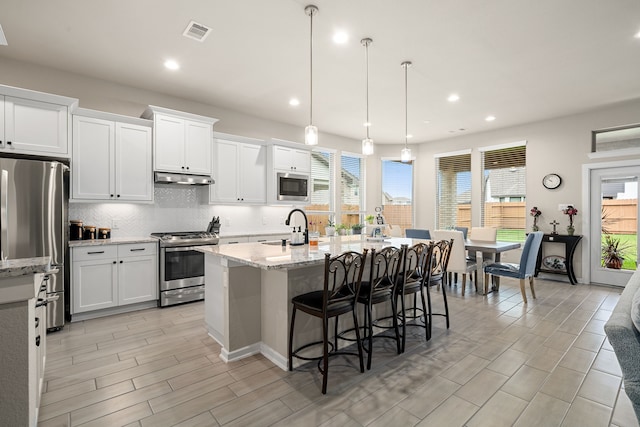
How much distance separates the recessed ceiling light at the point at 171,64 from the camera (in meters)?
3.70

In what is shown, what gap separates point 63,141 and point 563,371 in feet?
17.7

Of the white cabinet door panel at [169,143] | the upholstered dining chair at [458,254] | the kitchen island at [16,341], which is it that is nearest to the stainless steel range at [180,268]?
the white cabinet door panel at [169,143]

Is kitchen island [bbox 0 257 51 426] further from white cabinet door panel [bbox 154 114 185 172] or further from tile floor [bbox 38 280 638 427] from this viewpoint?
white cabinet door panel [bbox 154 114 185 172]

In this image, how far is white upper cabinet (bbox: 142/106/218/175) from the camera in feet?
14.1

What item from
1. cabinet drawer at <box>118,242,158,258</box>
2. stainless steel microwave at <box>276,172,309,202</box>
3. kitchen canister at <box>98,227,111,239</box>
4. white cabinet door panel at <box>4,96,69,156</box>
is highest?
white cabinet door panel at <box>4,96,69,156</box>

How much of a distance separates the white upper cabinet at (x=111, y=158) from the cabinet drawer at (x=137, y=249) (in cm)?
62

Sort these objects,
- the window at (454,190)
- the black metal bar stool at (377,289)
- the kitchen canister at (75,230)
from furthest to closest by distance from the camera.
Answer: the window at (454,190)
the kitchen canister at (75,230)
the black metal bar stool at (377,289)

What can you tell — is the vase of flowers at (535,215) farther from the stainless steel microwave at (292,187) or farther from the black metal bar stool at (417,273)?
the stainless steel microwave at (292,187)

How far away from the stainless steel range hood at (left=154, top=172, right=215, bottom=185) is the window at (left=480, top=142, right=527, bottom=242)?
576 centimetres

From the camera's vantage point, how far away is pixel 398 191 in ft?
26.8

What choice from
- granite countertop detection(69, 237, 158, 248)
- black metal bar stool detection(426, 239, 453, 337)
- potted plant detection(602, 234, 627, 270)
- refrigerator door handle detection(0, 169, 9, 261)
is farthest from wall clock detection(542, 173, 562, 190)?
refrigerator door handle detection(0, 169, 9, 261)

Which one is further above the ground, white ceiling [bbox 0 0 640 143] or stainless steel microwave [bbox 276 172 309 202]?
white ceiling [bbox 0 0 640 143]

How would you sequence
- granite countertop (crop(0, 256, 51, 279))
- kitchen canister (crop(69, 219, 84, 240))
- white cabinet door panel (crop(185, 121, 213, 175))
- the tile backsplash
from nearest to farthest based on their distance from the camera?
granite countertop (crop(0, 256, 51, 279))
kitchen canister (crop(69, 219, 84, 240))
the tile backsplash
white cabinet door panel (crop(185, 121, 213, 175))

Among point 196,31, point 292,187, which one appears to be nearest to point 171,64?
point 196,31
